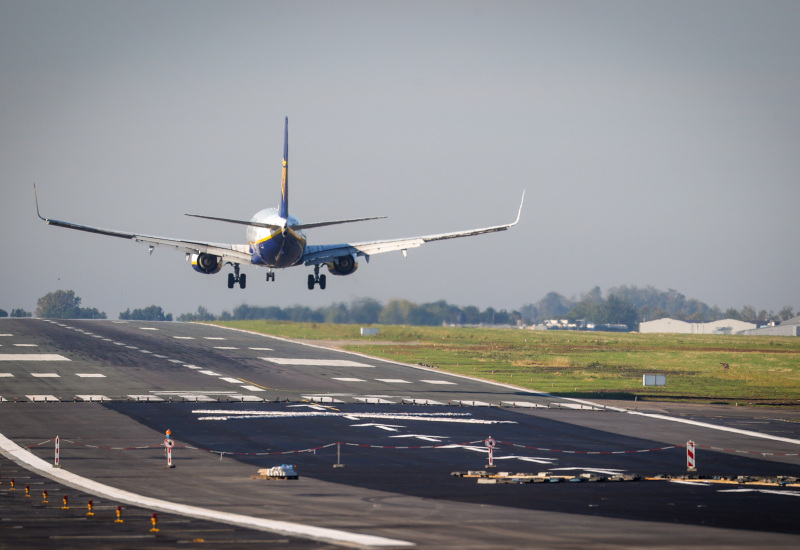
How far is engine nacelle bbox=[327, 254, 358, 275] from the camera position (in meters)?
92.1

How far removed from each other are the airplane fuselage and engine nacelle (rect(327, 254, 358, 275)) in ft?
15.4

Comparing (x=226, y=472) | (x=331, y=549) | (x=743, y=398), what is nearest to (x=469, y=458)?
(x=226, y=472)

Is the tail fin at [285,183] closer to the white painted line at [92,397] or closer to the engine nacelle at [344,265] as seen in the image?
the engine nacelle at [344,265]

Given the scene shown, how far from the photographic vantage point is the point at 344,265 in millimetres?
92312

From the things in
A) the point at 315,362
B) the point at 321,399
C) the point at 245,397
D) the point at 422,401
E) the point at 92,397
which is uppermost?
the point at 315,362

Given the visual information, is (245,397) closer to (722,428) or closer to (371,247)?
(371,247)

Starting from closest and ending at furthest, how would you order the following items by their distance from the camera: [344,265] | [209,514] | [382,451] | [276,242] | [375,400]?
[209,514] < [382,451] < [375,400] < [276,242] < [344,265]

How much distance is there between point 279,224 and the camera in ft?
271

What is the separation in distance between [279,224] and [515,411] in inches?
903

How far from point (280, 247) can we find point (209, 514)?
165 feet

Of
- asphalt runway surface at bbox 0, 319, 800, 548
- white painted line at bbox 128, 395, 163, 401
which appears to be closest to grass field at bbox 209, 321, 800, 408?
asphalt runway surface at bbox 0, 319, 800, 548

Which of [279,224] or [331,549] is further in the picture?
[279,224]

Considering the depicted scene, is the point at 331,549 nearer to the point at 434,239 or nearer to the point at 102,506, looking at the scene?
the point at 102,506

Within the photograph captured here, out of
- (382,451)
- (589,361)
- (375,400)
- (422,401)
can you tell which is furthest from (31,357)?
(589,361)
